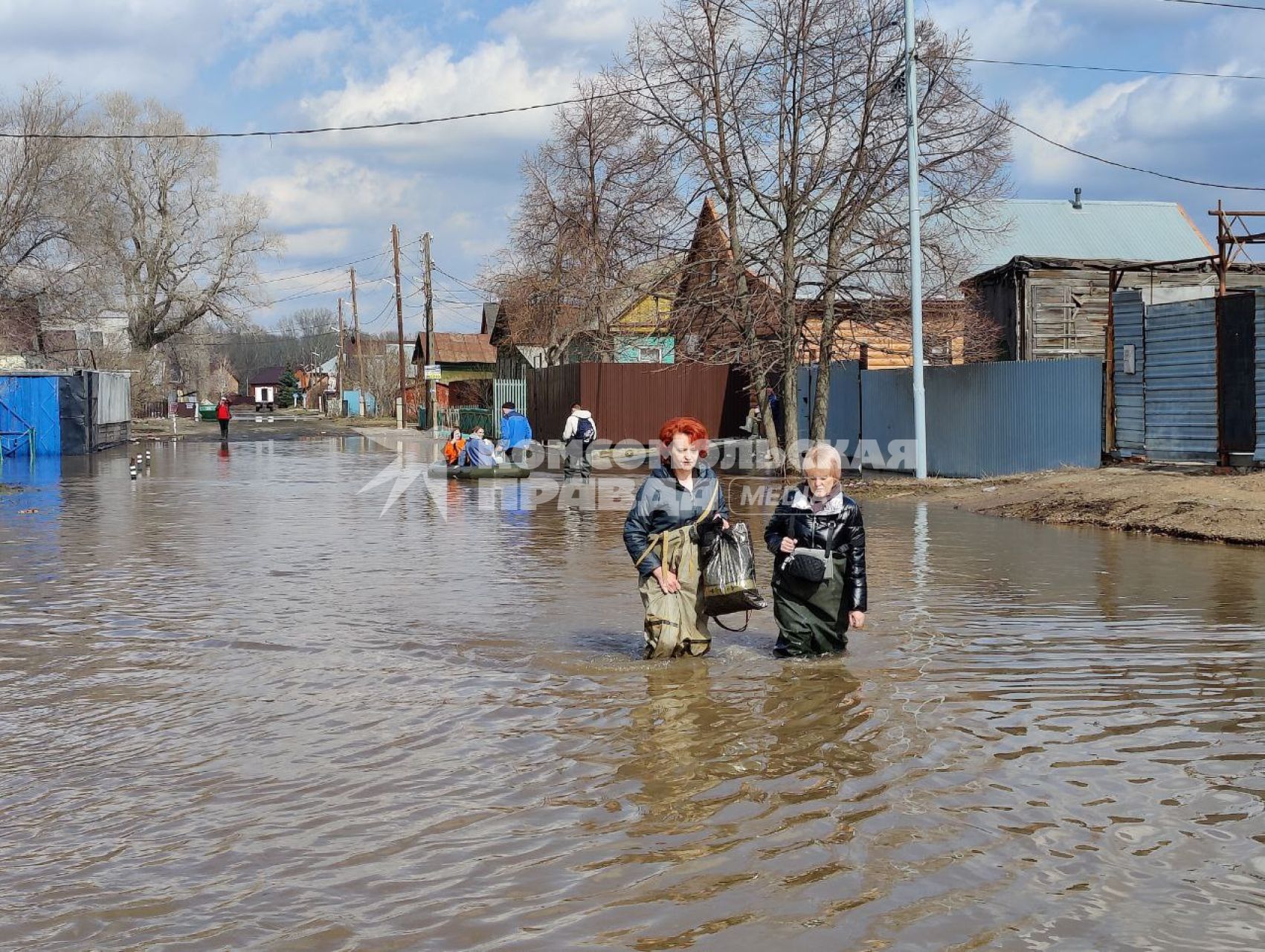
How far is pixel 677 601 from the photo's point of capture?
8.22m

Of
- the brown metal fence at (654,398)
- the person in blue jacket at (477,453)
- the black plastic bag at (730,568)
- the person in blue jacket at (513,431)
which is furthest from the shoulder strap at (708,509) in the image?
the brown metal fence at (654,398)

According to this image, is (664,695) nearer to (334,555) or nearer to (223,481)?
(334,555)

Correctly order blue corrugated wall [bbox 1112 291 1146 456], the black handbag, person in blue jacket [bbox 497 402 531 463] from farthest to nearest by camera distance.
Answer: person in blue jacket [bbox 497 402 531 463] < blue corrugated wall [bbox 1112 291 1146 456] < the black handbag


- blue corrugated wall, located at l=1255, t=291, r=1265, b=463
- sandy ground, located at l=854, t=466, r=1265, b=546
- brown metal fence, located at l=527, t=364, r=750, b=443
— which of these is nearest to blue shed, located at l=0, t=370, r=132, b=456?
brown metal fence, located at l=527, t=364, r=750, b=443

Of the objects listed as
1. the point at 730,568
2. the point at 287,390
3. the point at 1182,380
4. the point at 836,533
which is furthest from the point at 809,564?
the point at 287,390

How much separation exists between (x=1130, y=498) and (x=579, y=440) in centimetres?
1138

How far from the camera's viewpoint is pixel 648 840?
5047mm

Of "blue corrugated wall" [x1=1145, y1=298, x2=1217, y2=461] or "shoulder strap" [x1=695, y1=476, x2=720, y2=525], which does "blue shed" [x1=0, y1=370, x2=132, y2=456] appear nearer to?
"blue corrugated wall" [x1=1145, y1=298, x2=1217, y2=461]

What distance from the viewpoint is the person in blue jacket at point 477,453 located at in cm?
2617

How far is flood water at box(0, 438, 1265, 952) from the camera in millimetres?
4336

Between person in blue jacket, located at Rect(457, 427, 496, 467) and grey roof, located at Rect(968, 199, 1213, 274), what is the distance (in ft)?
69.6

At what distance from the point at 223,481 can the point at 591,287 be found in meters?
15.4

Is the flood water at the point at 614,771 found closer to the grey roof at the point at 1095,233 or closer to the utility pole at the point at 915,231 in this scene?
the utility pole at the point at 915,231

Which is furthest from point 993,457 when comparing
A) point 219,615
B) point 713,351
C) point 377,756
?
point 377,756
